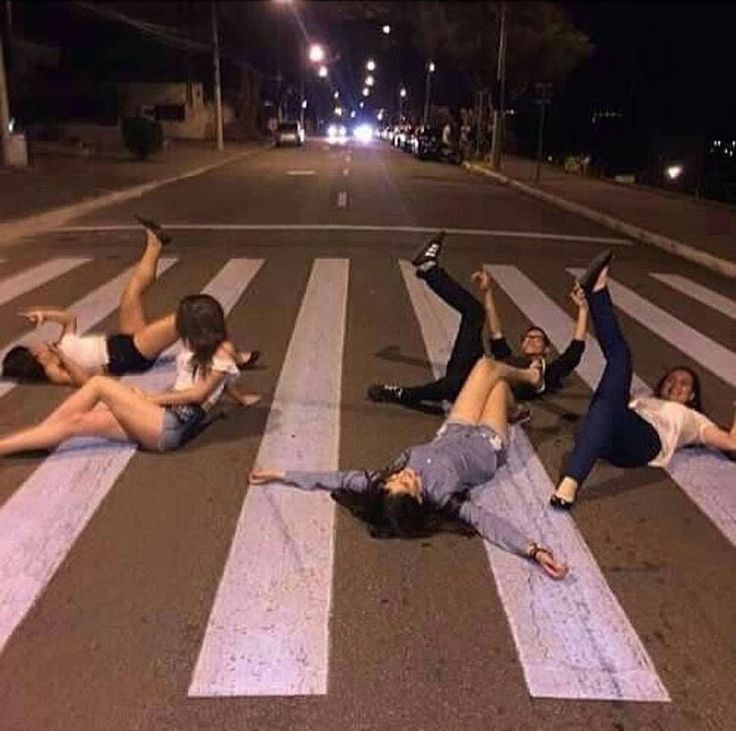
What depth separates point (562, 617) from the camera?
398 cm

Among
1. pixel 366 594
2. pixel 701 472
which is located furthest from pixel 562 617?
pixel 701 472

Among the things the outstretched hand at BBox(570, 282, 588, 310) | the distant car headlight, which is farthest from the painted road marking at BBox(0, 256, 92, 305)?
the distant car headlight

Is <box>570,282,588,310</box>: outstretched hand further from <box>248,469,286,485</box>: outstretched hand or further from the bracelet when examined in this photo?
<box>248,469,286,485</box>: outstretched hand

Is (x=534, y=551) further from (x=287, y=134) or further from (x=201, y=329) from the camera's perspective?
(x=287, y=134)

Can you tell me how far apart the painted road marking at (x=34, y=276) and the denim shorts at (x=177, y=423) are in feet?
16.8

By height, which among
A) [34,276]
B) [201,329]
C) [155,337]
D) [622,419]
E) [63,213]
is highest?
[201,329]

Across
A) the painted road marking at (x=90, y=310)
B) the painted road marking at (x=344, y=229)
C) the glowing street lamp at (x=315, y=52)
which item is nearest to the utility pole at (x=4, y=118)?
the painted road marking at (x=344, y=229)

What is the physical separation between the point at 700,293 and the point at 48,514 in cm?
897

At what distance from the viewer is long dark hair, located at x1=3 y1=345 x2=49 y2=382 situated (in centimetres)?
694

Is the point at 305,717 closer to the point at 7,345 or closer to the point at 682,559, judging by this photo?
the point at 682,559

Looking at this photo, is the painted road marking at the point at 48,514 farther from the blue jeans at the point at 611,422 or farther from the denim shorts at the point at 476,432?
the blue jeans at the point at 611,422

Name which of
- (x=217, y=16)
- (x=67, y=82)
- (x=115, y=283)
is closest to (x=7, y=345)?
(x=115, y=283)

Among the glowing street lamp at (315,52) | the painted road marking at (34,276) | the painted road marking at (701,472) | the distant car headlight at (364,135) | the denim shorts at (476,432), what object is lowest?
the distant car headlight at (364,135)

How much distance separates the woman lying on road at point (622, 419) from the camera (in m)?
5.19
